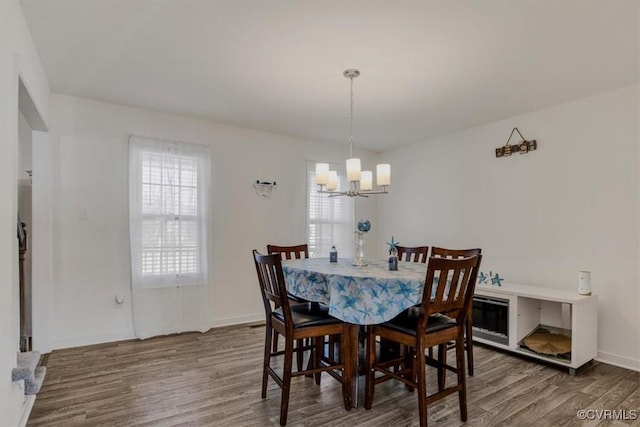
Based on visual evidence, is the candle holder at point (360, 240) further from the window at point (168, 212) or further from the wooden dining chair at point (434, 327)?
the window at point (168, 212)

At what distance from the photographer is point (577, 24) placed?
2164mm

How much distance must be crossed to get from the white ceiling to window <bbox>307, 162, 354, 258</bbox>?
1.39 metres

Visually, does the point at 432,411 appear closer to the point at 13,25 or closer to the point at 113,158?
the point at 13,25

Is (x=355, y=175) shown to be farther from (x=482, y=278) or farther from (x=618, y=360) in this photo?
(x=618, y=360)

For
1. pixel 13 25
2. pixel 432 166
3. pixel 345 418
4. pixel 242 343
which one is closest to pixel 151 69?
pixel 13 25

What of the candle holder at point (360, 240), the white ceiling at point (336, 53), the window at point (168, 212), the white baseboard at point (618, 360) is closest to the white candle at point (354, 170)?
the candle holder at point (360, 240)

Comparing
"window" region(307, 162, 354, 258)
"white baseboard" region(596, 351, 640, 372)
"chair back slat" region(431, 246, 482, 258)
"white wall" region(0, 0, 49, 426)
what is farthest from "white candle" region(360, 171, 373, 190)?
"white baseboard" region(596, 351, 640, 372)

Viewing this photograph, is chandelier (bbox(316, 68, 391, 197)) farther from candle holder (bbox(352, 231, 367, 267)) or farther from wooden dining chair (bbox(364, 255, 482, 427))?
wooden dining chair (bbox(364, 255, 482, 427))

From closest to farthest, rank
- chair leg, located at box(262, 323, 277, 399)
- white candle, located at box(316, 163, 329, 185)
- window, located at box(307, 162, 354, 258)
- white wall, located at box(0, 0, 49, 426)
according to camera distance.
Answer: white wall, located at box(0, 0, 49, 426) → chair leg, located at box(262, 323, 277, 399) → white candle, located at box(316, 163, 329, 185) → window, located at box(307, 162, 354, 258)

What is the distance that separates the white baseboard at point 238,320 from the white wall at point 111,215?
0.04ft

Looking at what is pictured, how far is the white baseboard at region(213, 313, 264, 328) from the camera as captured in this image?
13.6 ft

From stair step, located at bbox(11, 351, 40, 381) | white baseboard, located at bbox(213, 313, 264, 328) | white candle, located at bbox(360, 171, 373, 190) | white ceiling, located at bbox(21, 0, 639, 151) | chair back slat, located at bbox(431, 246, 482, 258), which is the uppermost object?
white ceiling, located at bbox(21, 0, 639, 151)

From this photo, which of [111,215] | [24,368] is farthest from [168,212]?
[24,368]

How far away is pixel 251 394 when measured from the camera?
2.46m
